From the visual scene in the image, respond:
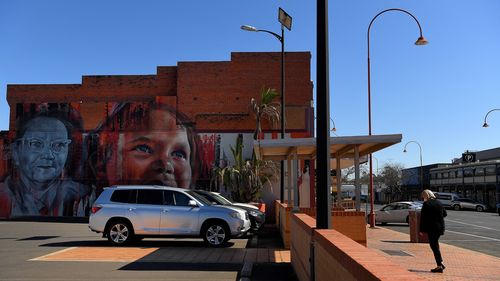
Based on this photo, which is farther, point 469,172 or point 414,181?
point 414,181

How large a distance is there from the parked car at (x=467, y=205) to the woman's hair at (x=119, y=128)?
36362 mm

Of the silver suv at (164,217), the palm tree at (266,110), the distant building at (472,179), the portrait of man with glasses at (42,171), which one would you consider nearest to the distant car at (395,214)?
the palm tree at (266,110)

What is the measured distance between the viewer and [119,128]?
32.0 m

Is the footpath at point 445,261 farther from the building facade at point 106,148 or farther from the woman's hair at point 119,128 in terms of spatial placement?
the woman's hair at point 119,128

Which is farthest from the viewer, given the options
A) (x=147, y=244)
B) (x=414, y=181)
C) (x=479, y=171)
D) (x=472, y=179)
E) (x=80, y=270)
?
(x=414, y=181)

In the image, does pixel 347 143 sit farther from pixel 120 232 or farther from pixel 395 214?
pixel 395 214

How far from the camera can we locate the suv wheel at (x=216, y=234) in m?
15.1

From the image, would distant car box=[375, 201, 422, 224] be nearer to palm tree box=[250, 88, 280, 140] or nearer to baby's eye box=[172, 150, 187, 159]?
palm tree box=[250, 88, 280, 140]

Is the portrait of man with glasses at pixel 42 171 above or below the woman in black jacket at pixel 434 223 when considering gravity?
above

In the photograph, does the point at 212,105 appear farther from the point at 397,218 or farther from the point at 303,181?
the point at 397,218

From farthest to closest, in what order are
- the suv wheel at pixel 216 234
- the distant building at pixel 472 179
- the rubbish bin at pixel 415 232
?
the distant building at pixel 472 179 < the rubbish bin at pixel 415 232 < the suv wheel at pixel 216 234

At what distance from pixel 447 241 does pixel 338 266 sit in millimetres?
17034

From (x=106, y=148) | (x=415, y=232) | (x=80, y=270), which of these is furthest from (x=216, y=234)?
(x=106, y=148)

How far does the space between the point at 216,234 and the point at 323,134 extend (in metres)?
8.55
